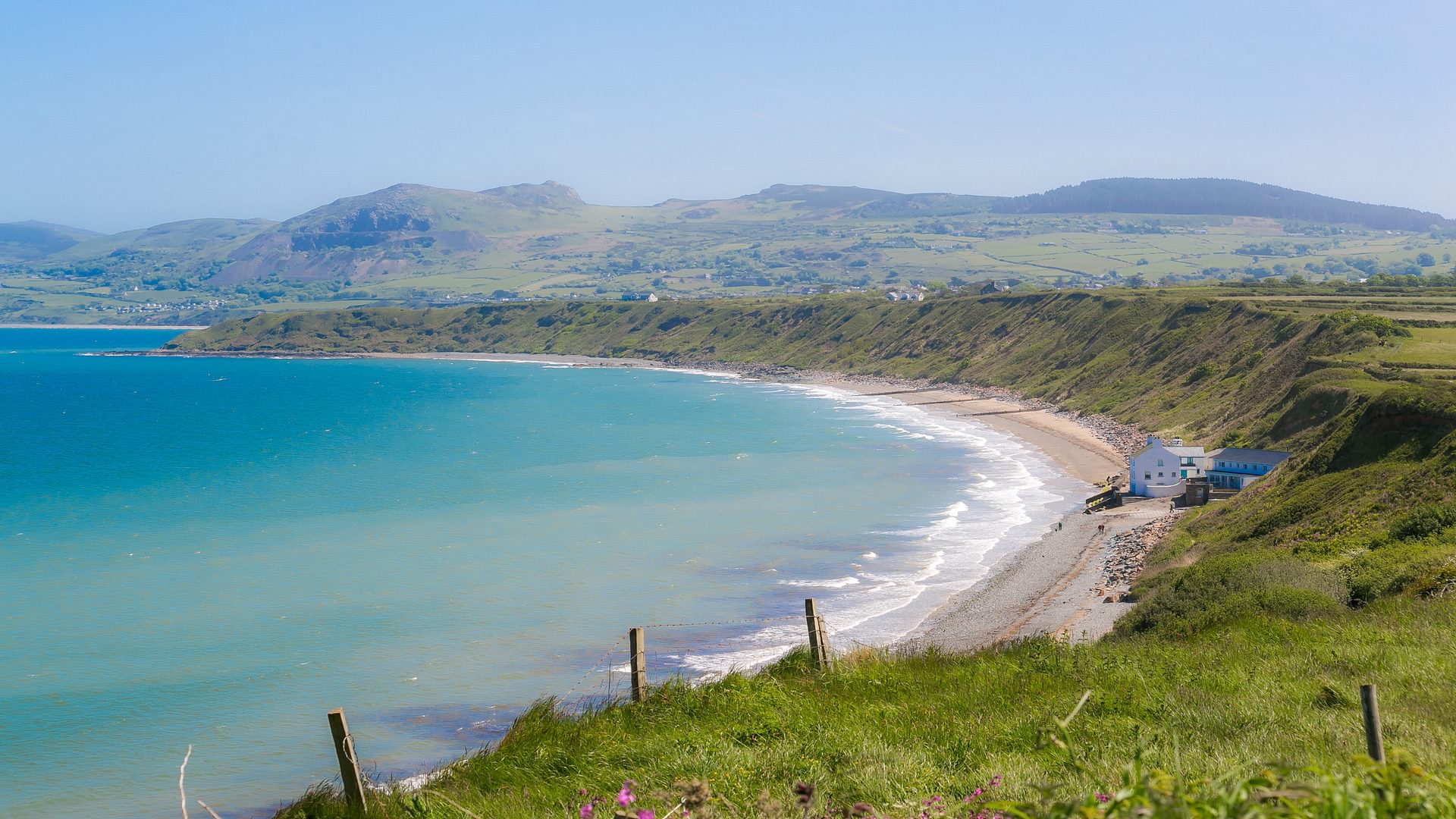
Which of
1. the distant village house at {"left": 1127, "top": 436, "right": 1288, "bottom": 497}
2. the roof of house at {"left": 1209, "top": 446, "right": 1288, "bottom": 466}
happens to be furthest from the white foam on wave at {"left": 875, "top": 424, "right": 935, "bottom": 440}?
the roof of house at {"left": 1209, "top": 446, "right": 1288, "bottom": 466}

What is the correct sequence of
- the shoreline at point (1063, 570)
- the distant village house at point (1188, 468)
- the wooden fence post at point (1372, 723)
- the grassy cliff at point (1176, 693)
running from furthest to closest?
the distant village house at point (1188, 468), the shoreline at point (1063, 570), the grassy cliff at point (1176, 693), the wooden fence post at point (1372, 723)

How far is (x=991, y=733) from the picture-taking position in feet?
30.4

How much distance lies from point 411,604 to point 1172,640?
27.9 metres

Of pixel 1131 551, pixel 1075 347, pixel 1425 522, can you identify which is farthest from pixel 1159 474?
pixel 1075 347

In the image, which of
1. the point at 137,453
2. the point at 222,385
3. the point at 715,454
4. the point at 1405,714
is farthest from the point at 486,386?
the point at 1405,714

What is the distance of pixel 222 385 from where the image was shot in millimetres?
153375

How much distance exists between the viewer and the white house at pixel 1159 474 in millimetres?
52844

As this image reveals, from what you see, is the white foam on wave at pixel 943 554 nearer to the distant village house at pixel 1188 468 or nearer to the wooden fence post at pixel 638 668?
Result: the distant village house at pixel 1188 468

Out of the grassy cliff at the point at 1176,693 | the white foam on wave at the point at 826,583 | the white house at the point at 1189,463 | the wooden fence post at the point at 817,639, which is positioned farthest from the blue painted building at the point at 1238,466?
the wooden fence post at the point at 817,639

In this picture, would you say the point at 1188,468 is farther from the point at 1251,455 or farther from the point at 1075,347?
the point at 1075,347

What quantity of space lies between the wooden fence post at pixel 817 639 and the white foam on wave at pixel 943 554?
14.3 metres

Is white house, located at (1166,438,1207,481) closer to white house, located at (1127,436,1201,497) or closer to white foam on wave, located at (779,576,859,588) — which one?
white house, located at (1127,436,1201,497)

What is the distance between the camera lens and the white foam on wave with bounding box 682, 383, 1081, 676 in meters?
31.9

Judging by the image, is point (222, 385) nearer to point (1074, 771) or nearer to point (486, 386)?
point (486, 386)
